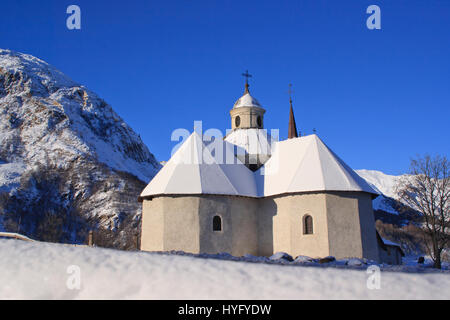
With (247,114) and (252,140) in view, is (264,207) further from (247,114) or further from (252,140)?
(247,114)

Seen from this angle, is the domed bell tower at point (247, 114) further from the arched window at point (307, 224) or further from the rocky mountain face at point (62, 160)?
the rocky mountain face at point (62, 160)

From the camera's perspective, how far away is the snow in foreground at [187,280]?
279 inches

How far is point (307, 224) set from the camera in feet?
77.2

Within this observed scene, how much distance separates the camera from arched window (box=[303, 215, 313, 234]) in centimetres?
2339

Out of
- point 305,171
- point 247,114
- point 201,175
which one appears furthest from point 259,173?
point 247,114

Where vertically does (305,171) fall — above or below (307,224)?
above

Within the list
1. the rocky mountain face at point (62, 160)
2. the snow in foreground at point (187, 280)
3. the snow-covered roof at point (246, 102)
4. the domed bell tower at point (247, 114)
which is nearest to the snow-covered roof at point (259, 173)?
the domed bell tower at point (247, 114)

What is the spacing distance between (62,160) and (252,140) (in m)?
86.3

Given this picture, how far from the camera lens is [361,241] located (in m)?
23.0

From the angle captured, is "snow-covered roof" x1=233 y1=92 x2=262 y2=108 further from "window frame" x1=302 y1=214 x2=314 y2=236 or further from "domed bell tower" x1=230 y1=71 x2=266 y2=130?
"window frame" x1=302 y1=214 x2=314 y2=236

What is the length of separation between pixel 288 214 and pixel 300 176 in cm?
228

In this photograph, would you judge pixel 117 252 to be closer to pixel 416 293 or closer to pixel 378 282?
pixel 378 282

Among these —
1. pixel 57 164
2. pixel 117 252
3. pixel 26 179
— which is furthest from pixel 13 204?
pixel 117 252

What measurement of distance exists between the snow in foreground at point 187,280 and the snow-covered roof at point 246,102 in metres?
30.4
